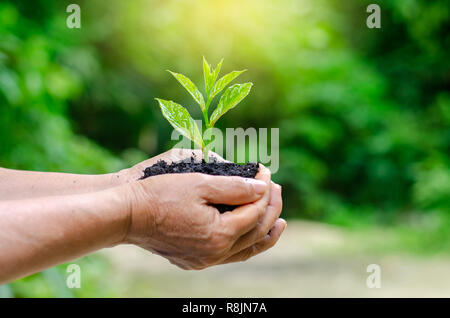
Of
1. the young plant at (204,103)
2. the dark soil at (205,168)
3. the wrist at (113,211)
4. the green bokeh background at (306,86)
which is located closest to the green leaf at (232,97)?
the young plant at (204,103)

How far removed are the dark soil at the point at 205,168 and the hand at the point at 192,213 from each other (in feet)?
0.35

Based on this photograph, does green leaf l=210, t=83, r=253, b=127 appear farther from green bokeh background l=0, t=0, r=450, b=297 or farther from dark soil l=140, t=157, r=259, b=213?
green bokeh background l=0, t=0, r=450, b=297

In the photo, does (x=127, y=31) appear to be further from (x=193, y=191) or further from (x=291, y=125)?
(x=193, y=191)

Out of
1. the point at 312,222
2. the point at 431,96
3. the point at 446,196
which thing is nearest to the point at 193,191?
the point at 446,196

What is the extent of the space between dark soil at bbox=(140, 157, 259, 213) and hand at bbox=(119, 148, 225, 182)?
5 centimetres

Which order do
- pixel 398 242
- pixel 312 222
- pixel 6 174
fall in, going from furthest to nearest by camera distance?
1. pixel 312 222
2. pixel 398 242
3. pixel 6 174

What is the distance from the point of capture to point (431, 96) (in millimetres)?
8531

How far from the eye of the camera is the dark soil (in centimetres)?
130

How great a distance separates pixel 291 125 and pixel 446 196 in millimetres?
2638

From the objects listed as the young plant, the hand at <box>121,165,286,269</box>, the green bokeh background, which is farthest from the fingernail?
the green bokeh background

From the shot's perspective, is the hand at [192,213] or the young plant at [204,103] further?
the young plant at [204,103]

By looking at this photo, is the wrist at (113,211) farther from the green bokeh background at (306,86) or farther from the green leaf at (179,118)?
the green bokeh background at (306,86)

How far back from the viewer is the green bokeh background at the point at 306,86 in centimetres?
584

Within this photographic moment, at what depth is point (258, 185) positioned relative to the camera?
1.21 metres
